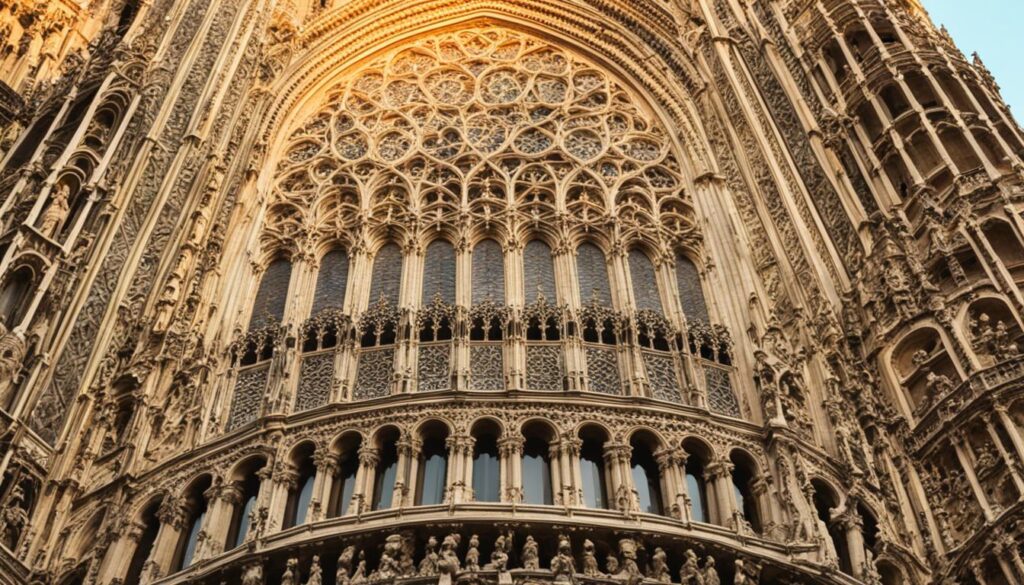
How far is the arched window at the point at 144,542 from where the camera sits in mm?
16438

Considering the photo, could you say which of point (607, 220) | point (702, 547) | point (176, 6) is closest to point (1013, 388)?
point (702, 547)

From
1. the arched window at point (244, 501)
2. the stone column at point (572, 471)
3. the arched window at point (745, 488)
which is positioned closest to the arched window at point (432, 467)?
the stone column at point (572, 471)

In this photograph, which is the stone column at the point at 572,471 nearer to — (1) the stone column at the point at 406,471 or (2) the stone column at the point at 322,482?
(1) the stone column at the point at 406,471

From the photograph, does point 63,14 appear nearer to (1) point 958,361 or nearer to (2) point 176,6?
(2) point 176,6

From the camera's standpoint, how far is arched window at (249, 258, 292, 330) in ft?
70.2

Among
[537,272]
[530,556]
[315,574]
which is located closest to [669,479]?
[530,556]

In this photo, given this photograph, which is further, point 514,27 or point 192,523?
point 514,27

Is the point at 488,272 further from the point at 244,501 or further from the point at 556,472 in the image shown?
the point at 244,501

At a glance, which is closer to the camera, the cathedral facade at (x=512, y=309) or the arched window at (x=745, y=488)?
the cathedral facade at (x=512, y=309)

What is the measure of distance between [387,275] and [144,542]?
7.11 meters

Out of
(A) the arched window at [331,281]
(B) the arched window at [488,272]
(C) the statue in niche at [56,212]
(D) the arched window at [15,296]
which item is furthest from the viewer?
(A) the arched window at [331,281]

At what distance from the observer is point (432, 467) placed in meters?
16.9

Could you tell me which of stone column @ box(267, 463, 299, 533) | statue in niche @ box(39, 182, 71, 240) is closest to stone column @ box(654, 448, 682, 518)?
stone column @ box(267, 463, 299, 533)

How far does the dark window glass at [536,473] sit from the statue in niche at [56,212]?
8134 mm
